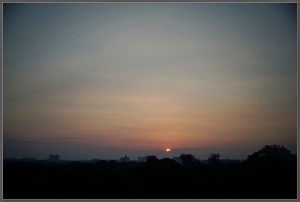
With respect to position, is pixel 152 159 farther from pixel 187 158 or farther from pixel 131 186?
pixel 131 186

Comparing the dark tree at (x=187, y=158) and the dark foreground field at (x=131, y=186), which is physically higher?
the dark tree at (x=187, y=158)

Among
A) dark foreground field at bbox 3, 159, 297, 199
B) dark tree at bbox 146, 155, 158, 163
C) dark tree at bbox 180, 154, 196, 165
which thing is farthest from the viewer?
dark tree at bbox 180, 154, 196, 165

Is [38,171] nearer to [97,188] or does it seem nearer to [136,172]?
[97,188]

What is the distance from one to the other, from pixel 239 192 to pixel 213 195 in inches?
66.9

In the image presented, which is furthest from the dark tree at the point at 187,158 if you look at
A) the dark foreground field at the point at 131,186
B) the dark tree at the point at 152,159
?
the dark foreground field at the point at 131,186

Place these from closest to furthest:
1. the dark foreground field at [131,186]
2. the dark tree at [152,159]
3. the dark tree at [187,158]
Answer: the dark foreground field at [131,186] < the dark tree at [152,159] < the dark tree at [187,158]

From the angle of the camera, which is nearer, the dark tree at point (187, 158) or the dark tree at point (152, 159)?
the dark tree at point (152, 159)

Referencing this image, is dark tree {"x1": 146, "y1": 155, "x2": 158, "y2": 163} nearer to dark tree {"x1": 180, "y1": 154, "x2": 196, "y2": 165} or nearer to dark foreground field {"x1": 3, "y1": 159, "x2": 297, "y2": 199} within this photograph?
dark tree {"x1": 180, "y1": 154, "x2": 196, "y2": 165}

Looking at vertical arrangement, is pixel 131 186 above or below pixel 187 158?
below

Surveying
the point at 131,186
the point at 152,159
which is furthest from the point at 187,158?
the point at 131,186

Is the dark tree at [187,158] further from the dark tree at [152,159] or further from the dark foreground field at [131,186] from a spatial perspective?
the dark foreground field at [131,186]

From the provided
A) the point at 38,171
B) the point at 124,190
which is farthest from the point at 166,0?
the point at 38,171

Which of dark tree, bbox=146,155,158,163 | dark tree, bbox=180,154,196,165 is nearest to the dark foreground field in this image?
dark tree, bbox=146,155,158,163

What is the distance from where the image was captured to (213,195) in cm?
1538
